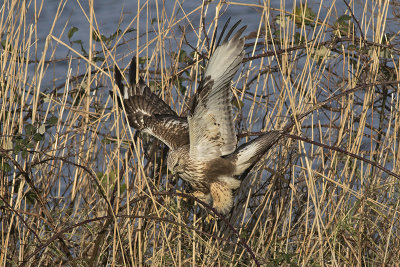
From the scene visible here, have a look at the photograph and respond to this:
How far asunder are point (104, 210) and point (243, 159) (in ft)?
2.29

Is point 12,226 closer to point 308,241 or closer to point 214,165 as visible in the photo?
point 214,165

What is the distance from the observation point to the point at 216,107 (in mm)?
2047

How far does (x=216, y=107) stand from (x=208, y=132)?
14cm

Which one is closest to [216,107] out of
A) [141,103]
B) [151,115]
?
[151,115]

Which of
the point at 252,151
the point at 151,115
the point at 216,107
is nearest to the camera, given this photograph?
the point at 216,107

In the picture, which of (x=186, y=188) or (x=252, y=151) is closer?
(x=252, y=151)

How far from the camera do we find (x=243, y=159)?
220cm

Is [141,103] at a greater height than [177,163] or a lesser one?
greater

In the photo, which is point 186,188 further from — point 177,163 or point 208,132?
point 208,132

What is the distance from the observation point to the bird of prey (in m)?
1.93

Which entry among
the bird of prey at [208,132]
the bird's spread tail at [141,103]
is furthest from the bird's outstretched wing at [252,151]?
the bird's spread tail at [141,103]

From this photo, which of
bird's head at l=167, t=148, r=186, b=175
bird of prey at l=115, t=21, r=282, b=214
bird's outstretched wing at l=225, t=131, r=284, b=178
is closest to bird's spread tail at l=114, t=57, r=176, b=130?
bird of prey at l=115, t=21, r=282, b=214

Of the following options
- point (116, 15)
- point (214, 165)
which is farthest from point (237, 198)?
point (116, 15)

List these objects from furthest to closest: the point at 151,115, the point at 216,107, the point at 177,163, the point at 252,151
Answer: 1. the point at 151,115
2. the point at 177,163
3. the point at 252,151
4. the point at 216,107
